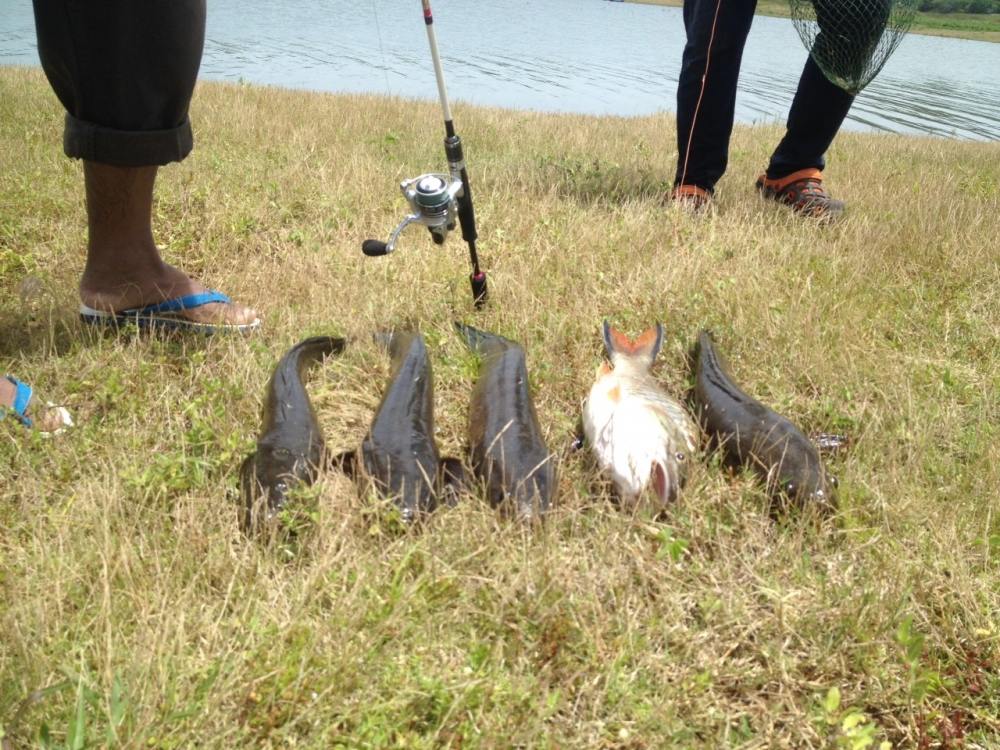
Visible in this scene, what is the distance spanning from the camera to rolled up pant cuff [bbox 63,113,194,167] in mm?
3002

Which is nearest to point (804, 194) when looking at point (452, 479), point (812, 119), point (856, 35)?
point (812, 119)

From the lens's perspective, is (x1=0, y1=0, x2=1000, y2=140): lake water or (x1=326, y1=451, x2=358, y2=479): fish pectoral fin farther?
(x1=0, y1=0, x2=1000, y2=140): lake water

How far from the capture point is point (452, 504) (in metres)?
2.50

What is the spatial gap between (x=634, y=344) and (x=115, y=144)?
2377 mm

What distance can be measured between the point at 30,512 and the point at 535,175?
4.84 meters

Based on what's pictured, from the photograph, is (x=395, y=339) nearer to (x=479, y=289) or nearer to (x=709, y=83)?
(x=479, y=289)

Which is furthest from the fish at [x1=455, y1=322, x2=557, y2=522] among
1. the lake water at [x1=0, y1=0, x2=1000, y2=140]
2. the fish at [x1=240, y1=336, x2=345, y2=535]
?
the lake water at [x1=0, y1=0, x2=1000, y2=140]

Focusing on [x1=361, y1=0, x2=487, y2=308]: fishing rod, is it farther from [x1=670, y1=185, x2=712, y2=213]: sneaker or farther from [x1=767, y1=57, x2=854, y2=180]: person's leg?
[x1=767, y1=57, x2=854, y2=180]: person's leg

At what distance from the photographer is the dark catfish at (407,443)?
8.03 feet

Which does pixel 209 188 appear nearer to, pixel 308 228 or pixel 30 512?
pixel 308 228

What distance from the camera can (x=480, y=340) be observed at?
3.71 meters

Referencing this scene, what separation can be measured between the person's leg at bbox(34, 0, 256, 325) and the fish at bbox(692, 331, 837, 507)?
96.4 inches

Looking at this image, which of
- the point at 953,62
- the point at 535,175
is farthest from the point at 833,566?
the point at 953,62

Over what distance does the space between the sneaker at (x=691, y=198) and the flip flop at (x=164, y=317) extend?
324cm
